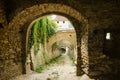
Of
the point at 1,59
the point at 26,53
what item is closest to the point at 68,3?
the point at 1,59

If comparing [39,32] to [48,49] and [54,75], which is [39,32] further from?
[48,49]

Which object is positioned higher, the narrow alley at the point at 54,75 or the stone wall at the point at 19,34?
the stone wall at the point at 19,34

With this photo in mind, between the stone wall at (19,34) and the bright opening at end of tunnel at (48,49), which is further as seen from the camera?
the bright opening at end of tunnel at (48,49)

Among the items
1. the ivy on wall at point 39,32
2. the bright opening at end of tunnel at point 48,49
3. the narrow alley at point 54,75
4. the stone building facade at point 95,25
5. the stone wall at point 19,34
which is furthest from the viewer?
the ivy on wall at point 39,32

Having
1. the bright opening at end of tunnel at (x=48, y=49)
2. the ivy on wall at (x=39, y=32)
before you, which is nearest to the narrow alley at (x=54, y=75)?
the bright opening at end of tunnel at (x=48, y=49)

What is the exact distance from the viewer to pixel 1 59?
718 centimetres

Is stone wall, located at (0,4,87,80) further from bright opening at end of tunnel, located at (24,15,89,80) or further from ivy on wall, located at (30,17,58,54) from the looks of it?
ivy on wall, located at (30,17,58,54)

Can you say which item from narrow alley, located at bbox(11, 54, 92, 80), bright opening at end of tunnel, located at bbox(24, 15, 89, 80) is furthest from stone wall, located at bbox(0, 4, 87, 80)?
bright opening at end of tunnel, located at bbox(24, 15, 89, 80)

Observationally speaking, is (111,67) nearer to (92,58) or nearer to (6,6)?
(92,58)

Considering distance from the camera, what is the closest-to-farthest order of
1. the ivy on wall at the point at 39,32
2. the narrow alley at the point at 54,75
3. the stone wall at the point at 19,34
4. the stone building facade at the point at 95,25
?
the stone building facade at the point at 95,25, the stone wall at the point at 19,34, the narrow alley at the point at 54,75, the ivy on wall at the point at 39,32

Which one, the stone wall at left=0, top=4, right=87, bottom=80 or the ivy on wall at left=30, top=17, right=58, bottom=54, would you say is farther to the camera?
the ivy on wall at left=30, top=17, right=58, bottom=54

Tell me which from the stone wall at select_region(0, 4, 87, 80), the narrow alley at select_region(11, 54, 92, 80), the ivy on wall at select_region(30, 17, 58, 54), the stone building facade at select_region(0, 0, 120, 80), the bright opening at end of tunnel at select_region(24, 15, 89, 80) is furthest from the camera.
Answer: the ivy on wall at select_region(30, 17, 58, 54)

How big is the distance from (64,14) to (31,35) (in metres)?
2.92

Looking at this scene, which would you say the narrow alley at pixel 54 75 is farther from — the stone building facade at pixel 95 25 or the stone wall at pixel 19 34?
the stone building facade at pixel 95 25
